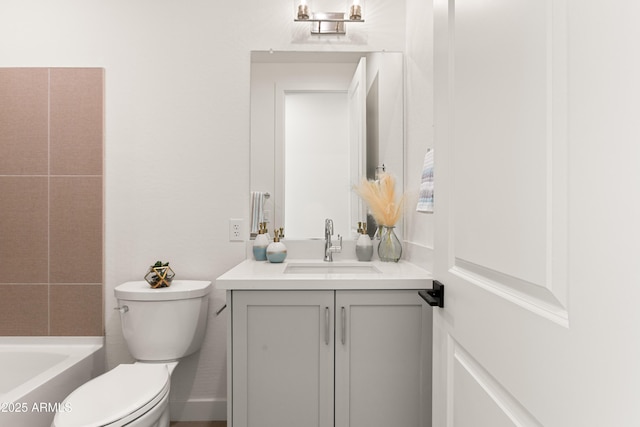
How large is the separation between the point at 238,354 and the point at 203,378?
2.75ft

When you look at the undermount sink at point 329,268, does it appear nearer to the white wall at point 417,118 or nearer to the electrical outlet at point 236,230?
the white wall at point 417,118

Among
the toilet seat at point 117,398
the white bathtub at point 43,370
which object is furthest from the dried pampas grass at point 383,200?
the white bathtub at point 43,370

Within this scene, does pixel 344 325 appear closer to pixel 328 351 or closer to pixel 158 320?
pixel 328 351

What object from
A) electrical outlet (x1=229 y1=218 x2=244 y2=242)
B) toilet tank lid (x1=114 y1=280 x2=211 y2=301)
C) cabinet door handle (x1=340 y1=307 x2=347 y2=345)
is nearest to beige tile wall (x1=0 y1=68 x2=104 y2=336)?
toilet tank lid (x1=114 y1=280 x2=211 y2=301)

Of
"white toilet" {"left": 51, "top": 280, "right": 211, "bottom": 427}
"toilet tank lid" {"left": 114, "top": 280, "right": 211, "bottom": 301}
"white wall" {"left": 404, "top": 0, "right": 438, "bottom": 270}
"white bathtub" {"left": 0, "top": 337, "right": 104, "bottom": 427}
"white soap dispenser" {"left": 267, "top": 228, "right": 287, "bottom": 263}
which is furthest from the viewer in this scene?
"white soap dispenser" {"left": 267, "top": 228, "right": 287, "bottom": 263}

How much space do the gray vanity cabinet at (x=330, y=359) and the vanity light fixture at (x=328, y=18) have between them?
55.0 inches

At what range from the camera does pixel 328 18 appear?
6.96 ft

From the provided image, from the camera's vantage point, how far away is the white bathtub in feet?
5.17

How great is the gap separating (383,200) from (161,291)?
3.70 feet

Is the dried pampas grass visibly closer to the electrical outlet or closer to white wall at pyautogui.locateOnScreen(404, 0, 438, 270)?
white wall at pyautogui.locateOnScreen(404, 0, 438, 270)

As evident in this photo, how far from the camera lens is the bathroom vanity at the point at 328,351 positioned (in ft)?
4.84

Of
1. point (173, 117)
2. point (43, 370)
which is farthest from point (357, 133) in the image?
point (43, 370)

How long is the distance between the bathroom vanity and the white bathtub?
2.60 ft

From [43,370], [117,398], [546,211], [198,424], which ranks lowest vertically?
[198,424]
